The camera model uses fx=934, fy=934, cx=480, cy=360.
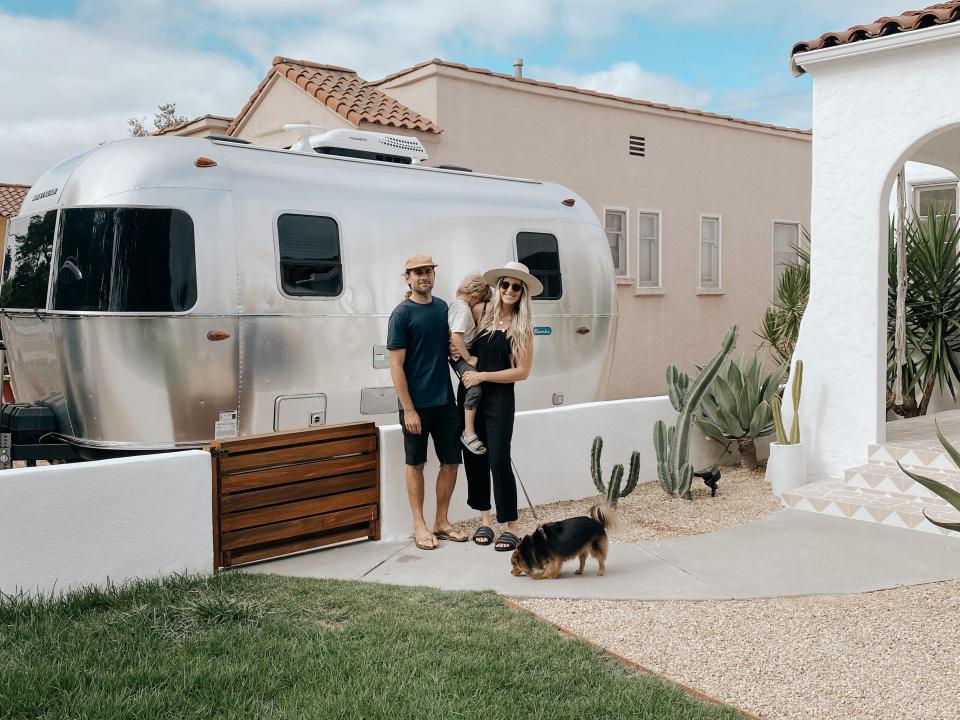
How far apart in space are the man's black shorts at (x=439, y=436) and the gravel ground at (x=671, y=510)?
69 cm

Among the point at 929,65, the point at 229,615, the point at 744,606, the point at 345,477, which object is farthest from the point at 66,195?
the point at 929,65

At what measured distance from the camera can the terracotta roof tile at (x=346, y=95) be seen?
1230cm

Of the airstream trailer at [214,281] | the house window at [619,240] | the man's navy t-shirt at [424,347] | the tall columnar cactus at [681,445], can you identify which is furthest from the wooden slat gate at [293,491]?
the house window at [619,240]

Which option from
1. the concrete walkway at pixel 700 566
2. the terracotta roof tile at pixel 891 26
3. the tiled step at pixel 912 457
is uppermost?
the terracotta roof tile at pixel 891 26

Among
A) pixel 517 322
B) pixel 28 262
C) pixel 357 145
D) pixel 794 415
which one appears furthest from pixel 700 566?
pixel 28 262

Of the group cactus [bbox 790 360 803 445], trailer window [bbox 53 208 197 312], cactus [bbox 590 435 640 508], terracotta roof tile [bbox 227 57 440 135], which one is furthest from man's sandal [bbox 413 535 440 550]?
terracotta roof tile [bbox 227 57 440 135]

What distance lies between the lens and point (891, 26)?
7672 millimetres

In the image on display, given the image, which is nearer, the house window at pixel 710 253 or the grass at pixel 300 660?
the grass at pixel 300 660

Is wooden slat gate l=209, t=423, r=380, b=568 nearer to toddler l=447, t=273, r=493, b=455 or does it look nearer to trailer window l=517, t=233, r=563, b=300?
toddler l=447, t=273, r=493, b=455

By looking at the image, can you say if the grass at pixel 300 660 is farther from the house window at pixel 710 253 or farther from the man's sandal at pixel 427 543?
the house window at pixel 710 253

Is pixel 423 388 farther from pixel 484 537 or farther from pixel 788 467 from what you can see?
pixel 788 467

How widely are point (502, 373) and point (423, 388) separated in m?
0.56

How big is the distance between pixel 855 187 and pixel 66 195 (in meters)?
6.46

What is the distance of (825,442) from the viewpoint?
323 inches
